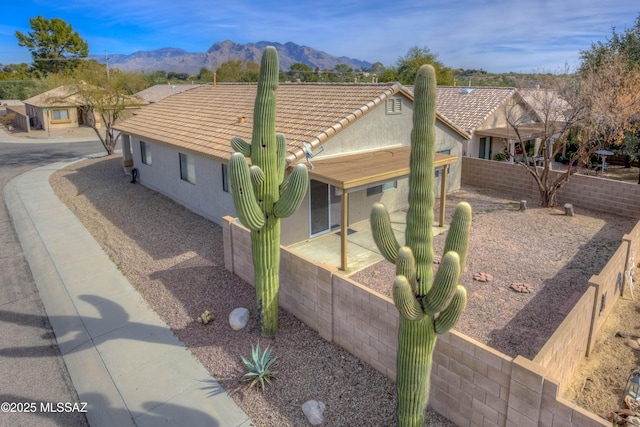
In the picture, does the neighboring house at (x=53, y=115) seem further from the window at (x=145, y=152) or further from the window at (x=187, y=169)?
the window at (x=187, y=169)

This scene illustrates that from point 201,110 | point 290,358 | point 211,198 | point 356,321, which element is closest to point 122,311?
point 290,358

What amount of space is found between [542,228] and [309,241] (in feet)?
25.1

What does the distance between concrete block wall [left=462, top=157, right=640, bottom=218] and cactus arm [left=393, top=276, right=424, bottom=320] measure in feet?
45.4

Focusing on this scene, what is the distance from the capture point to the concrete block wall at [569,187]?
15.1 metres

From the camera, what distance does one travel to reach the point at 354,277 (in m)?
10.8

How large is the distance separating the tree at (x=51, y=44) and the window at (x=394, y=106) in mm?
70769

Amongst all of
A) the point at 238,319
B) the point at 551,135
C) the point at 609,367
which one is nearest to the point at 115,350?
the point at 238,319

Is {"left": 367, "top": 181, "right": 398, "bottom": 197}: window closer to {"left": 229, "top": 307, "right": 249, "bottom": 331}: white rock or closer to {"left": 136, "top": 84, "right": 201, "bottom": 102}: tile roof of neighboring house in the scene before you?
{"left": 229, "top": 307, "right": 249, "bottom": 331}: white rock

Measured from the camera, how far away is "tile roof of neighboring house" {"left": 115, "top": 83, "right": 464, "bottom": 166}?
1318cm

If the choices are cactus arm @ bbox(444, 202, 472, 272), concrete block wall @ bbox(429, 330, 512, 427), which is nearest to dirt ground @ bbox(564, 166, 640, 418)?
concrete block wall @ bbox(429, 330, 512, 427)

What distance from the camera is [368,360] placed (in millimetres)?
7219

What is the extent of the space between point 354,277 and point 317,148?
407cm

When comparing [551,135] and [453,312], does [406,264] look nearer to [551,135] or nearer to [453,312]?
[453,312]

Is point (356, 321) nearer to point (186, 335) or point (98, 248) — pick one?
point (186, 335)
